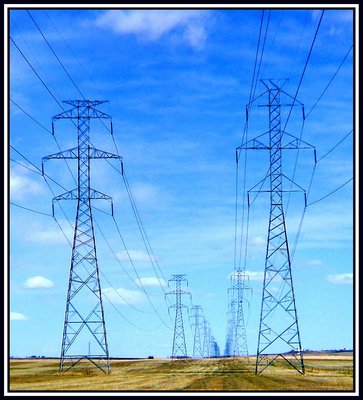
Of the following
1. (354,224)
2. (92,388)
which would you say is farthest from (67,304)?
(354,224)

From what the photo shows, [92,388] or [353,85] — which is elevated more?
[353,85]

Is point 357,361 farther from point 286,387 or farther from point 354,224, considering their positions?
point 286,387

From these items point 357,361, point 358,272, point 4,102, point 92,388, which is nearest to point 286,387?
point 92,388

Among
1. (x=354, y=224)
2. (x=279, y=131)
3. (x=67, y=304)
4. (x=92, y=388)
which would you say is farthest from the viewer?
(x=279, y=131)

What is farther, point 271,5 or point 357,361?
point 357,361

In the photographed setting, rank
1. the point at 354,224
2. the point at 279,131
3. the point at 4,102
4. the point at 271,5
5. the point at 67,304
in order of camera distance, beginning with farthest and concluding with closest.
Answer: the point at 279,131 → the point at 67,304 → the point at 4,102 → the point at 354,224 → the point at 271,5

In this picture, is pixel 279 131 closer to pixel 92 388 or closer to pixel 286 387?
pixel 286 387

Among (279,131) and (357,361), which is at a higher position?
(279,131)

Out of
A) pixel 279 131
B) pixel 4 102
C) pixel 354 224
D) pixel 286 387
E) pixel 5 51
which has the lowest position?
pixel 286 387

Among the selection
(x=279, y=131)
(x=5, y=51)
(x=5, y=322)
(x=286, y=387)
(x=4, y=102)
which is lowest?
(x=286, y=387)
